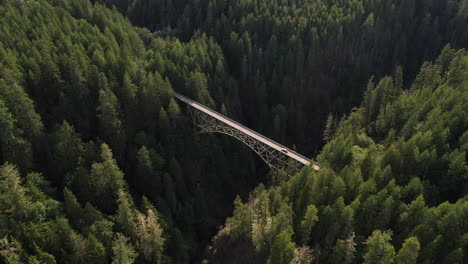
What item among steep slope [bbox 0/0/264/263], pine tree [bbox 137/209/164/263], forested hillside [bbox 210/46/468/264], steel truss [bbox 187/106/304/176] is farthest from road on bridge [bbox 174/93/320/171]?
pine tree [bbox 137/209/164/263]

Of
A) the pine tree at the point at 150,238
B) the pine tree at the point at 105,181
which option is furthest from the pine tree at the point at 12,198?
the pine tree at the point at 150,238

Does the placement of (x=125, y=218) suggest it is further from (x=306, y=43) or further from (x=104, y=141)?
(x=306, y=43)

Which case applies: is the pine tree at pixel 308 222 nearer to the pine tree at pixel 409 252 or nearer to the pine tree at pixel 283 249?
the pine tree at pixel 283 249

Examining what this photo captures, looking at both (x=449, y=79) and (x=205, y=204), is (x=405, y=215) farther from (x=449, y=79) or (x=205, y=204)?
(x=449, y=79)

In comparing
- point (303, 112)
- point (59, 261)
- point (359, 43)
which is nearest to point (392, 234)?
point (59, 261)

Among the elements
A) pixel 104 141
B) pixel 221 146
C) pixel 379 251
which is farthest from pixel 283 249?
pixel 104 141

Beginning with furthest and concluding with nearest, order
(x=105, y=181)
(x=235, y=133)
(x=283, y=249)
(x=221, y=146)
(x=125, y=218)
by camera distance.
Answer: (x=221, y=146), (x=235, y=133), (x=105, y=181), (x=125, y=218), (x=283, y=249)

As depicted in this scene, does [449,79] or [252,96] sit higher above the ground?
[449,79]
